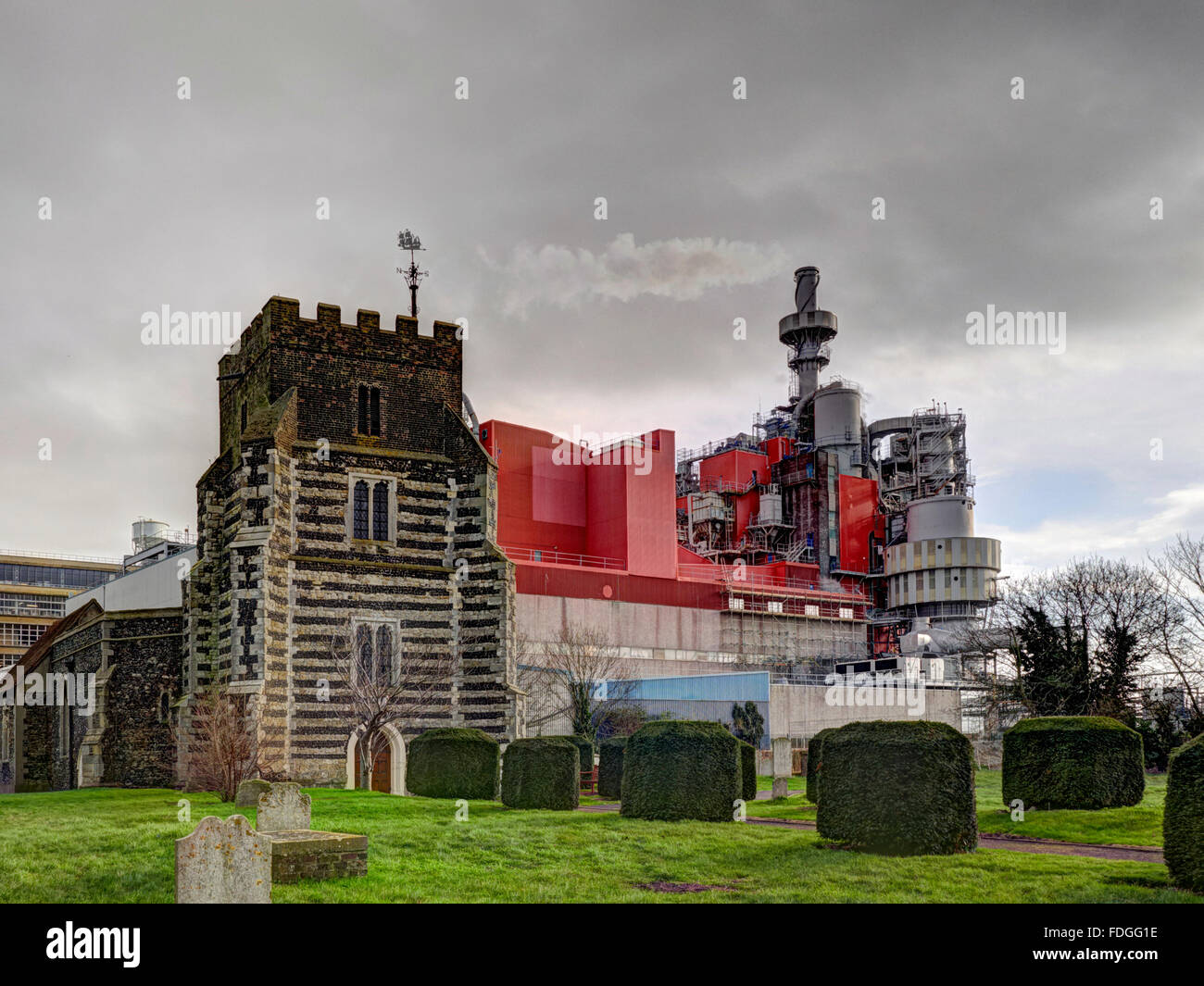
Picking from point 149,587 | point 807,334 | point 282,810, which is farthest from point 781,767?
point 807,334

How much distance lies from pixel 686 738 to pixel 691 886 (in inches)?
367

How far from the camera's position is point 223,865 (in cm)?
1316

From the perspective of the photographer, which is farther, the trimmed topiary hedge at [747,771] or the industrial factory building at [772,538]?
the industrial factory building at [772,538]

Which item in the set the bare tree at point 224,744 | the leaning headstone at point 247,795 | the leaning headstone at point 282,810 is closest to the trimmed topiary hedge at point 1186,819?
the leaning headstone at point 282,810

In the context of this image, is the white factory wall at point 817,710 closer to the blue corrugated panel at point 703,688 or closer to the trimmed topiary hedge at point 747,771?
the blue corrugated panel at point 703,688

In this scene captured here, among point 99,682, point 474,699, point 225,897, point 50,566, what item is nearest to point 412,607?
point 474,699

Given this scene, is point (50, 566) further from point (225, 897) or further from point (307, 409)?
point (225, 897)

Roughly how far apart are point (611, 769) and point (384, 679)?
8207 millimetres

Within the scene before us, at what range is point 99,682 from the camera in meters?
37.4

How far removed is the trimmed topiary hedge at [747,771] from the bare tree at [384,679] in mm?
10488

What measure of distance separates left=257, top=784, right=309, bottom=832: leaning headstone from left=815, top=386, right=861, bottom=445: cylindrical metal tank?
82.5 m

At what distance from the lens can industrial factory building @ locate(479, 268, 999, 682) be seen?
72.4 meters

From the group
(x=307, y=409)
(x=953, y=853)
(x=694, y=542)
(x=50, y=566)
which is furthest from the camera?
(x=50, y=566)

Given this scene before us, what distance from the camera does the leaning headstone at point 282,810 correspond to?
57.5 feet
